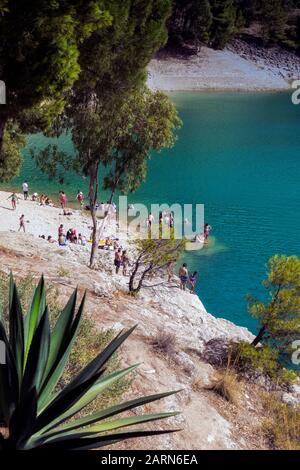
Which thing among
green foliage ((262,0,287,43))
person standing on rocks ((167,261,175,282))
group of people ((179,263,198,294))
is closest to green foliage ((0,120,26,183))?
person standing on rocks ((167,261,175,282))

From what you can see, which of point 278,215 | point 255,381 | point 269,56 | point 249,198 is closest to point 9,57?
Answer: point 255,381

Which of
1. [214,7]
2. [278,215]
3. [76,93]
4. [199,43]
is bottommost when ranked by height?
[278,215]

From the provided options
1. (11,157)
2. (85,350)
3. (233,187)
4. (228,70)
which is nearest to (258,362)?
(85,350)

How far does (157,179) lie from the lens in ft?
145

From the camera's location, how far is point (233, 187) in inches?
1726

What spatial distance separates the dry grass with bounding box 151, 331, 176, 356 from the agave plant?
409 centimetres

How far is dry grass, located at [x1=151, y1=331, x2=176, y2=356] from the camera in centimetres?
995

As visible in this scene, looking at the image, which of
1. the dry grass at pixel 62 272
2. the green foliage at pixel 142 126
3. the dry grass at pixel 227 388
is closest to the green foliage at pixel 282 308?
the dry grass at pixel 227 388

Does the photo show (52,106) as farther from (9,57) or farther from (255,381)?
(255,381)

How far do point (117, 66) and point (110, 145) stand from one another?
3.90 meters

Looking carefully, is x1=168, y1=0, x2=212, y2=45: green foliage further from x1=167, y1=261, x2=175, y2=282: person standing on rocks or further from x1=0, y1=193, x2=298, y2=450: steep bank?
x1=0, y1=193, x2=298, y2=450: steep bank

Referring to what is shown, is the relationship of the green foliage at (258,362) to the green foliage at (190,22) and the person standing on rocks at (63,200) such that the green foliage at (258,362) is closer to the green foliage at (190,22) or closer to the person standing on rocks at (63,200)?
the person standing on rocks at (63,200)

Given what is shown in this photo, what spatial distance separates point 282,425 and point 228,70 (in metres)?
94.1

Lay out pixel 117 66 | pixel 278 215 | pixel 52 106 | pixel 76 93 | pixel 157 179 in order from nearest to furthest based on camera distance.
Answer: pixel 52 106 < pixel 117 66 < pixel 76 93 < pixel 278 215 < pixel 157 179
